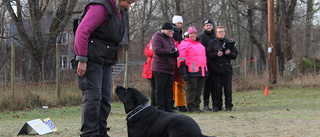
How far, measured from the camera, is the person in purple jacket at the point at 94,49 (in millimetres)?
3832

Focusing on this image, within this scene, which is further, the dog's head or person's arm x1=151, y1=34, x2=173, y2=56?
person's arm x1=151, y1=34, x2=173, y2=56

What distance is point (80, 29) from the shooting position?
3842 mm

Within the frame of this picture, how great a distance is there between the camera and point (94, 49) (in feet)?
12.9

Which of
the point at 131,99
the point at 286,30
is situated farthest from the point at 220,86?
the point at 286,30

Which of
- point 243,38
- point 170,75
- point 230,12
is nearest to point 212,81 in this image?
point 170,75

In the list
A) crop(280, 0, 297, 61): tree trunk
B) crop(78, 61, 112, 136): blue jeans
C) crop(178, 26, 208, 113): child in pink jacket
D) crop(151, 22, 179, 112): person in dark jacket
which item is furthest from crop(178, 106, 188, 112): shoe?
crop(280, 0, 297, 61): tree trunk

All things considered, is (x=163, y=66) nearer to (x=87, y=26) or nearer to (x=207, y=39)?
(x=207, y=39)

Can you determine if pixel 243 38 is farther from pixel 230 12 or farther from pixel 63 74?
pixel 63 74

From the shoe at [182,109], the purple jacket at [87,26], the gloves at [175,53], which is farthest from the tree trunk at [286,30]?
the purple jacket at [87,26]

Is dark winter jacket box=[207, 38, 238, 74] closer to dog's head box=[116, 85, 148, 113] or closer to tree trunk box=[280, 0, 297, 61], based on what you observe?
dog's head box=[116, 85, 148, 113]

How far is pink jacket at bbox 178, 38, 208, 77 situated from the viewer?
7.68m

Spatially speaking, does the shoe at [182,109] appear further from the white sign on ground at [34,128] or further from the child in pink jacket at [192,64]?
the white sign on ground at [34,128]

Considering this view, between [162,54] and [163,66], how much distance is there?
25cm

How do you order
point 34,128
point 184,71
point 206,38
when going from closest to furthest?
point 34,128 < point 184,71 < point 206,38
